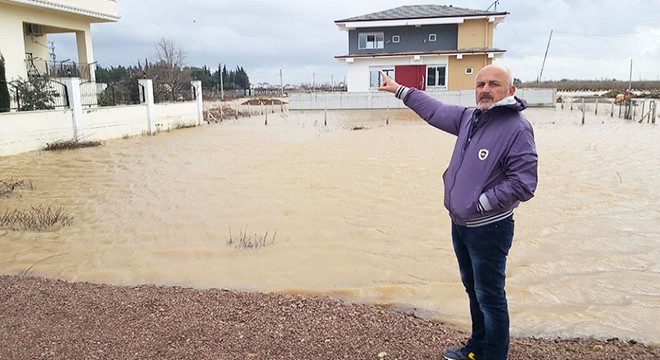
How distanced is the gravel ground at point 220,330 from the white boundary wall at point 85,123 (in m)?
11.5

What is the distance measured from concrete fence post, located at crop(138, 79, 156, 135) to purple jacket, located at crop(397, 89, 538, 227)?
19.8 m

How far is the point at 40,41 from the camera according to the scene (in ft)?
76.1

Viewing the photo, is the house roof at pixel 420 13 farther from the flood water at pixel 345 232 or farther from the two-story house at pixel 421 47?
the flood water at pixel 345 232

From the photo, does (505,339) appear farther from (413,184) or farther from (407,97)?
(413,184)

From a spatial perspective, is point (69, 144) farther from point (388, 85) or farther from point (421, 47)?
point (421, 47)

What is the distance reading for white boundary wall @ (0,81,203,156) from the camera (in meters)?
14.3

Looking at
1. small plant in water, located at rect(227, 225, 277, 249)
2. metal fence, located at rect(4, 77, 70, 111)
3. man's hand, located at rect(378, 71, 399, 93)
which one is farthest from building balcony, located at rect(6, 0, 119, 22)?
man's hand, located at rect(378, 71, 399, 93)

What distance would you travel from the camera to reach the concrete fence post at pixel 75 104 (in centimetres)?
1630

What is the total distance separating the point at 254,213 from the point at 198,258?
2196 millimetres

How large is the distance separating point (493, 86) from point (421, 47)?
37857 millimetres

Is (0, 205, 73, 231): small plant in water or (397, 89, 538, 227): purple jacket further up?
(397, 89, 538, 227): purple jacket

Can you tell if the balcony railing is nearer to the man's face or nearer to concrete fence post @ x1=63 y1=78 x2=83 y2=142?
concrete fence post @ x1=63 y1=78 x2=83 y2=142


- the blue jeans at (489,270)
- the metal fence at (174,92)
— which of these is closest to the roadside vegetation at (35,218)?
the blue jeans at (489,270)

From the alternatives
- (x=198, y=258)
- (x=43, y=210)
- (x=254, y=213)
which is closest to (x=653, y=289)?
(x=198, y=258)
